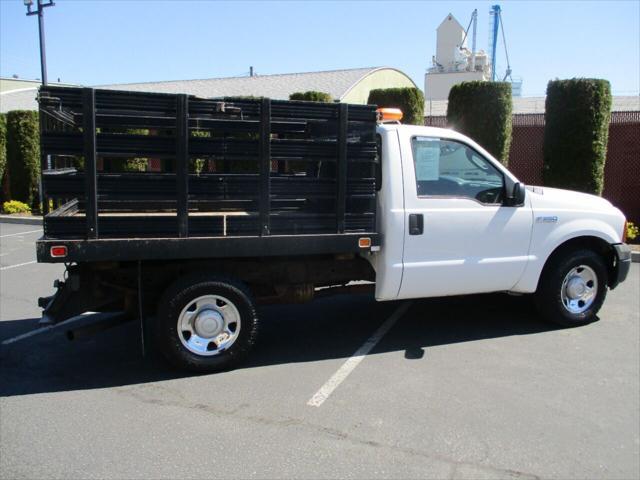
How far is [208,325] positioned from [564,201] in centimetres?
384

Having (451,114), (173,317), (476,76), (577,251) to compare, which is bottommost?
(173,317)

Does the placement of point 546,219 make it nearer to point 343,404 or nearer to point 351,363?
point 351,363

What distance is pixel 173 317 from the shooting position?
15.0 feet

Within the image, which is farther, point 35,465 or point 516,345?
point 516,345

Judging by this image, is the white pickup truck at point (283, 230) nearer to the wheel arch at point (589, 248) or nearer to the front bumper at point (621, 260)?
the wheel arch at point (589, 248)

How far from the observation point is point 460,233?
5211 millimetres

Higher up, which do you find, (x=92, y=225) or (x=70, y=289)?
(x=92, y=225)

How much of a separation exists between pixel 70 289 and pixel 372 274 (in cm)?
270

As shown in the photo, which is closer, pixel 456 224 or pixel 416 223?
pixel 416 223

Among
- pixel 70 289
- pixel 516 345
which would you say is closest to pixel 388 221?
pixel 516 345

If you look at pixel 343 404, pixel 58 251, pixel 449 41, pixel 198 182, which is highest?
pixel 449 41

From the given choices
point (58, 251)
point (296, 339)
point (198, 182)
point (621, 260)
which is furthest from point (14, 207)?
point (621, 260)

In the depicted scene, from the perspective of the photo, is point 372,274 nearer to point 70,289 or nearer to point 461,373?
point 461,373

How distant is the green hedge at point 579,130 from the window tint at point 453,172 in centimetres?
700
